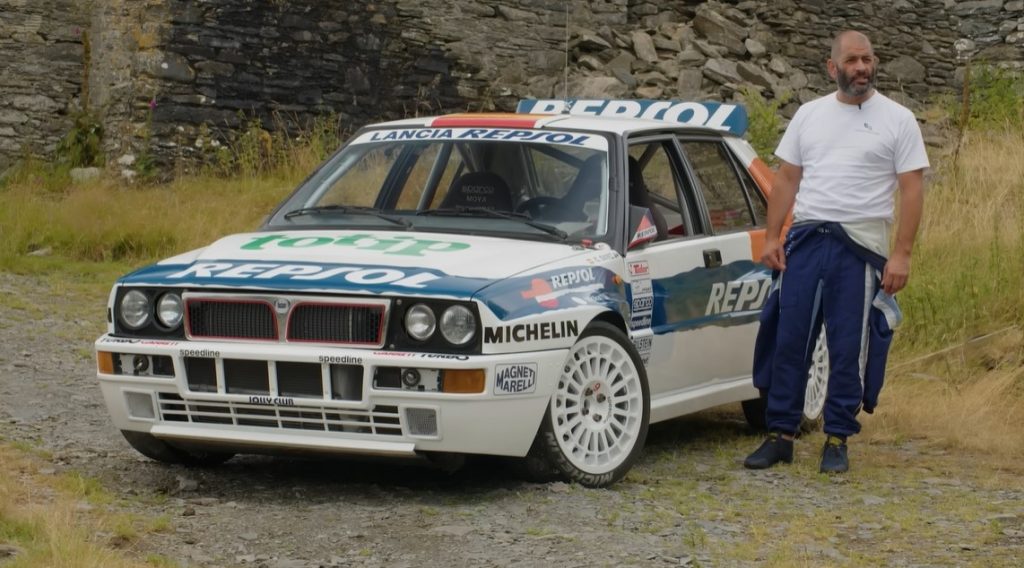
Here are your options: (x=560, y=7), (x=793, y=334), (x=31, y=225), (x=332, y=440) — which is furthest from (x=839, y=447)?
(x=560, y=7)

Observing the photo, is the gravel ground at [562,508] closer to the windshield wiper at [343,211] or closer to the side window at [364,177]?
the windshield wiper at [343,211]

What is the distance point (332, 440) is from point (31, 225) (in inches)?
358

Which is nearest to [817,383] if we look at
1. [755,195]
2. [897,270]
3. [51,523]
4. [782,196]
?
[755,195]

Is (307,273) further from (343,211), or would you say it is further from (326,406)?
(343,211)

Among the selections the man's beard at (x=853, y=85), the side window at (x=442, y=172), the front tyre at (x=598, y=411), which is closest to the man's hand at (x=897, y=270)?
the man's beard at (x=853, y=85)

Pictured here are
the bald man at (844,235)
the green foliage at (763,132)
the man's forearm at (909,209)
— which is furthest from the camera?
the green foliage at (763,132)

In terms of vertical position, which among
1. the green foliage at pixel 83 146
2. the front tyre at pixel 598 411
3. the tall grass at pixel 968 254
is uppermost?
the front tyre at pixel 598 411

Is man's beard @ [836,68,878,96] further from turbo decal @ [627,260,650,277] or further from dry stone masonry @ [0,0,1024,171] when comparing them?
dry stone masonry @ [0,0,1024,171]

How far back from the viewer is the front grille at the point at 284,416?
237 inches

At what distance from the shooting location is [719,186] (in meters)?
7.96

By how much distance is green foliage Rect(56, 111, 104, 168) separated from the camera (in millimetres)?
17281

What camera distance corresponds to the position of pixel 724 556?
5465mm

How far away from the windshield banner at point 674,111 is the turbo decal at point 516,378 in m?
2.34

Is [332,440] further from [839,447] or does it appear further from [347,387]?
[839,447]
